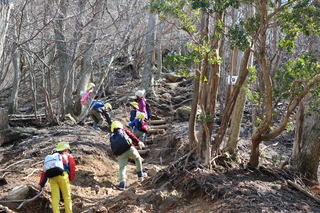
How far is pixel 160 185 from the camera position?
6.68m

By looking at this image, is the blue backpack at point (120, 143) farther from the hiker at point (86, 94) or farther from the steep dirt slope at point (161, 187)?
the hiker at point (86, 94)

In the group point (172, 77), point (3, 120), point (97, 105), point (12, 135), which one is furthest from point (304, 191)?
point (172, 77)

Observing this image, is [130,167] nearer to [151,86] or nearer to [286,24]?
[286,24]

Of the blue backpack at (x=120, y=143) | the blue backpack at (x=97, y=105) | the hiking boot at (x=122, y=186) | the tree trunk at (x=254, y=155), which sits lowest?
the hiking boot at (x=122, y=186)

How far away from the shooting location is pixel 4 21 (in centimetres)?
426

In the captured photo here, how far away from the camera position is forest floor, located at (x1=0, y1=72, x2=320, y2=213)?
18.3 ft

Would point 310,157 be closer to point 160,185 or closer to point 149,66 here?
point 160,185

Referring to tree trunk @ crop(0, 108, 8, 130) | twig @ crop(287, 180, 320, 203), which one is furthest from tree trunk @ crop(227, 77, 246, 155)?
tree trunk @ crop(0, 108, 8, 130)

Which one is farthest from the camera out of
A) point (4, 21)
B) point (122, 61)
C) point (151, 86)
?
point (122, 61)

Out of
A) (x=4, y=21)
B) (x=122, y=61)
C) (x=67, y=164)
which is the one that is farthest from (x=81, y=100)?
(x=122, y=61)

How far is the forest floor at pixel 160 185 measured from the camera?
5.57 m

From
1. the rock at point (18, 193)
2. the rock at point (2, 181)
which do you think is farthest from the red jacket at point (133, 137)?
the rock at point (2, 181)

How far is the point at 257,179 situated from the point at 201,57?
2.71 metres

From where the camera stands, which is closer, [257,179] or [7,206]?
[7,206]
